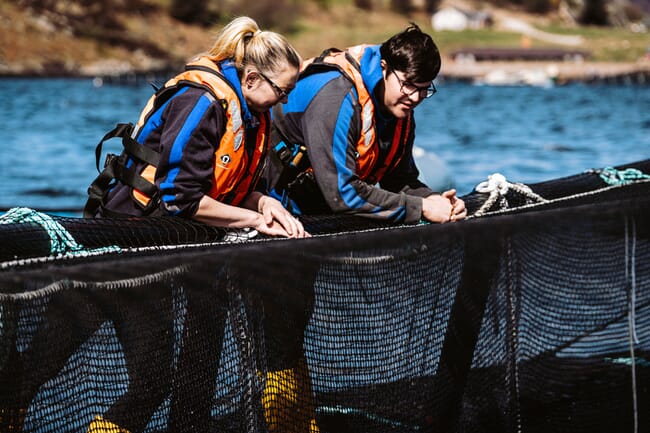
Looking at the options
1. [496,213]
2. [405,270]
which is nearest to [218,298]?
[405,270]

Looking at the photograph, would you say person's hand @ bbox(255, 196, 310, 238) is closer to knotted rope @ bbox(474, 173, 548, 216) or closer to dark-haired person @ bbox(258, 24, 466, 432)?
dark-haired person @ bbox(258, 24, 466, 432)

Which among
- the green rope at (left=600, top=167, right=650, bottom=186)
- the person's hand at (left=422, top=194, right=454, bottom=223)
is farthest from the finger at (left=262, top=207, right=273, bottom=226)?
the green rope at (left=600, top=167, right=650, bottom=186)

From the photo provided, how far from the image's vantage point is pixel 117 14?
95.5 metres

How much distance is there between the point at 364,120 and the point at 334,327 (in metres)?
1.21

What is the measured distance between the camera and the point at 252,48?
3.36 meters

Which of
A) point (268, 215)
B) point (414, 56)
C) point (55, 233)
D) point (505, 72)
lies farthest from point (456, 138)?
point (505, 72)

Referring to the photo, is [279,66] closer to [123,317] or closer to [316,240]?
[316,240]

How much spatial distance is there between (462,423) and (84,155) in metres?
18.5

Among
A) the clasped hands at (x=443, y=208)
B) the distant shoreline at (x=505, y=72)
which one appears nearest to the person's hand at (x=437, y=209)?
the clasped hands at (x=443, y=208)

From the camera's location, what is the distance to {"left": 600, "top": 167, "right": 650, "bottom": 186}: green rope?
174 inches

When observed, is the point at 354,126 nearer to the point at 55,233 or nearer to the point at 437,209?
the point at 437,209

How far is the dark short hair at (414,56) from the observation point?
3.56 m

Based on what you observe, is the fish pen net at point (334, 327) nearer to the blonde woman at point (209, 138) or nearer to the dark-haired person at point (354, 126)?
the blonde woman at point (209, 138)

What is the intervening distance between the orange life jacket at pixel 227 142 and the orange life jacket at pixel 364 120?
389mm
